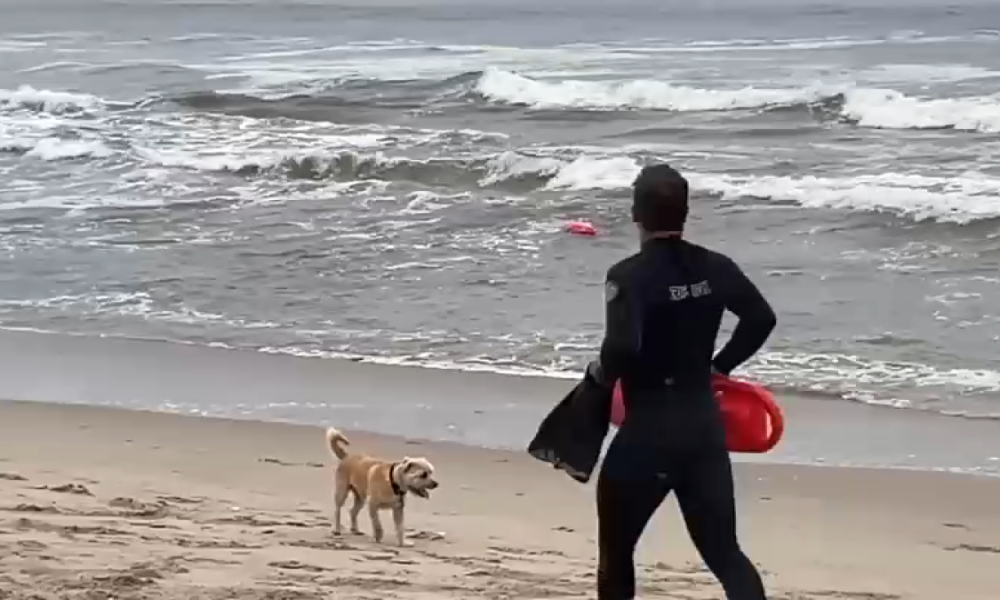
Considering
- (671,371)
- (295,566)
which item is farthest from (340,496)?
(671,371)

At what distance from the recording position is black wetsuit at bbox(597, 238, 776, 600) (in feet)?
12.8

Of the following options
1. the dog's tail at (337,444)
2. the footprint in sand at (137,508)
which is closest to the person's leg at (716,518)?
the dog's tail at (337,444)

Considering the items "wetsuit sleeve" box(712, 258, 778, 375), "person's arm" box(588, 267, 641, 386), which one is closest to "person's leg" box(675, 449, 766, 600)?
"wetsuit sleeve" box(712, 258, 778, 375)

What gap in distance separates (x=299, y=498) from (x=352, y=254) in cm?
787

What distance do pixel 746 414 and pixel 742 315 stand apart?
1.00 ft

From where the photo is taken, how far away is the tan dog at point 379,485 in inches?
247

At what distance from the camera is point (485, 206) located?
59.8ft

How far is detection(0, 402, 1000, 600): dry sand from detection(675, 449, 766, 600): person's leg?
1354 mm

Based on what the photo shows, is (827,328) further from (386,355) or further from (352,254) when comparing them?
(352,254)

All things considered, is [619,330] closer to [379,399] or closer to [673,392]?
[673,392]

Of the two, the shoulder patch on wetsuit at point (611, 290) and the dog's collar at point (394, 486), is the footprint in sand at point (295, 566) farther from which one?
the shoulder patch on wetsuit at point (611, 290)

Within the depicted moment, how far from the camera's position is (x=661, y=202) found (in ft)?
13.0

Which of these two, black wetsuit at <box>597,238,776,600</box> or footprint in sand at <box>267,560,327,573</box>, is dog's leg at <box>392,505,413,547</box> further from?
black wetsuit at <box>597,238,776,600</box>

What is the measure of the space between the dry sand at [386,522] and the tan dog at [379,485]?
0.15 metres
